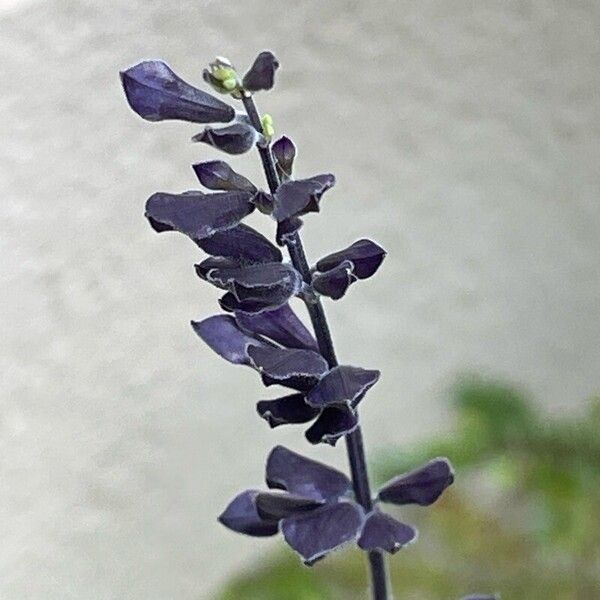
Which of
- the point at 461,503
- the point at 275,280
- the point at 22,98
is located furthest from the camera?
the point at 461,503

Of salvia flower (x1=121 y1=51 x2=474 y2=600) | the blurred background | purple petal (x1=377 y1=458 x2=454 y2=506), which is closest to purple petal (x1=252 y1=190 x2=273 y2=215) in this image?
salvia flower (x1=121 y1=51 x2=474 y2=600)

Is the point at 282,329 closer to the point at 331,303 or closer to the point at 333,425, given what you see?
the point at 333,425

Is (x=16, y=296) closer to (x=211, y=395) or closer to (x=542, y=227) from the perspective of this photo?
(x=211, y=395)

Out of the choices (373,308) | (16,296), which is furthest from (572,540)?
(16,296)

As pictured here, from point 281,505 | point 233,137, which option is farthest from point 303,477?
point 233,137

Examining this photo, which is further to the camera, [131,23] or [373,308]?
[373,308]

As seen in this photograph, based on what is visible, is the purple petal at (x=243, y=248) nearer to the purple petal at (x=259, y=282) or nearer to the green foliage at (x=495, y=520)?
the purple petal at (x=259, y=282)
